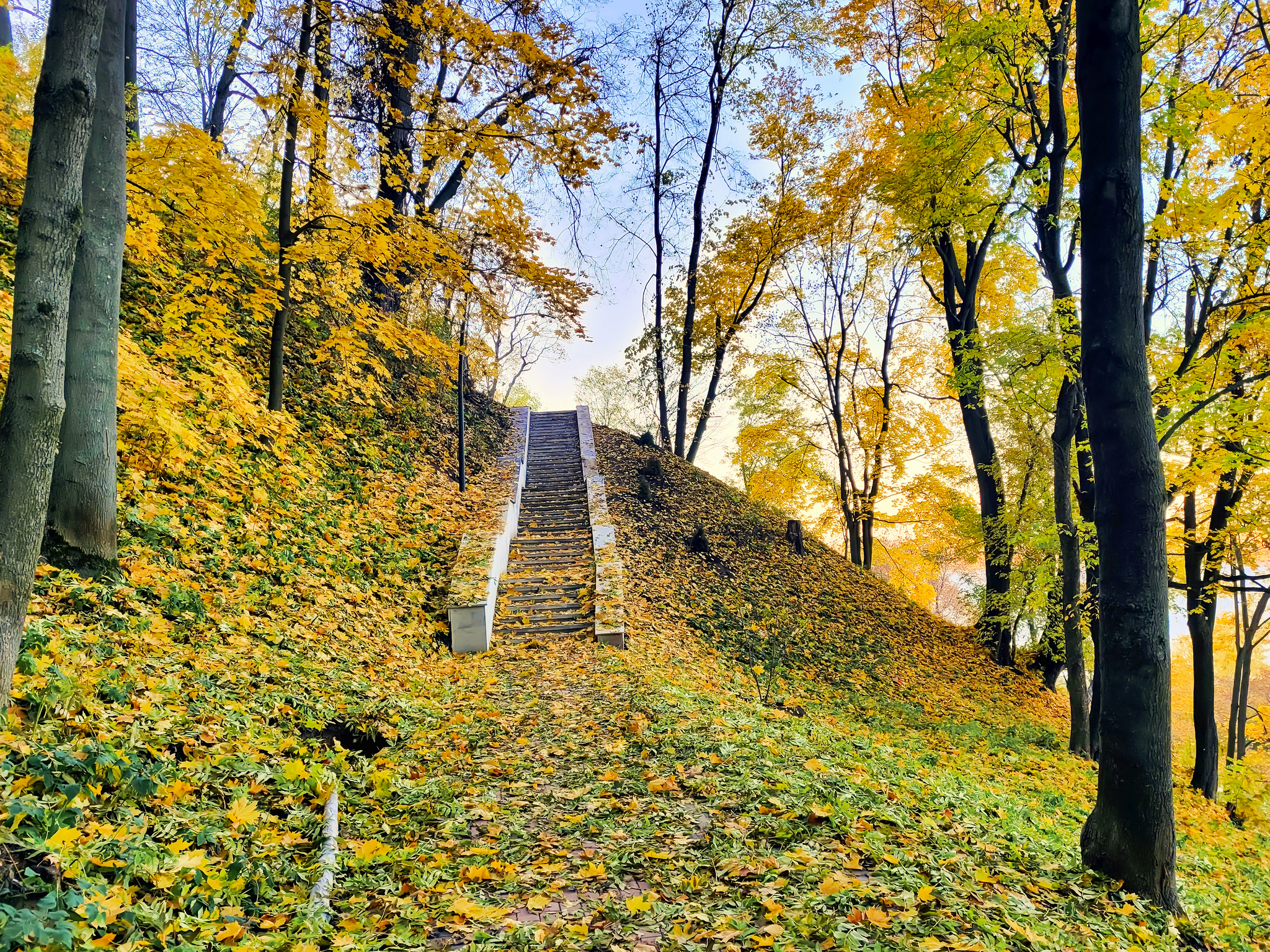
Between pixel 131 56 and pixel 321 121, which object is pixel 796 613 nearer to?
pixel 321 121

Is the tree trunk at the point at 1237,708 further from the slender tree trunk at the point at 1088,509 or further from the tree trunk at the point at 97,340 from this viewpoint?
the tree trunk at the point at 97,340

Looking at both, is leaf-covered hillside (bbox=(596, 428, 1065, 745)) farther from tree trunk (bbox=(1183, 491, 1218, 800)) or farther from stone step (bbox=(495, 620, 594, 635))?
tree trunk (bbox=(1183, 491, 1218, 800))

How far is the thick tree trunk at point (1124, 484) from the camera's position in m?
3.28

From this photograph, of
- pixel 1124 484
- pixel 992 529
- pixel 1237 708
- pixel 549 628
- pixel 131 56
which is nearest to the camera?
pixel 1124 484

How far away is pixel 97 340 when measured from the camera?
399 centimetres

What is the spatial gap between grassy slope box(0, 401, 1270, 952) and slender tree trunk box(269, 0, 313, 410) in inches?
57.8

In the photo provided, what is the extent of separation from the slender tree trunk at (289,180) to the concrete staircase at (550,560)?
4562 millimetres

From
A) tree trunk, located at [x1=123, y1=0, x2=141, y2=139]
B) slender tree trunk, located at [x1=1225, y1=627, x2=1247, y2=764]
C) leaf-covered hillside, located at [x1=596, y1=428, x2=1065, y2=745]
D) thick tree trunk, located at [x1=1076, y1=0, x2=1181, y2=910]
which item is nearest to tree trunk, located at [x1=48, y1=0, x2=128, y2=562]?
tree trunk, located at [x1=123, y1=0, x2=141, y2=139]

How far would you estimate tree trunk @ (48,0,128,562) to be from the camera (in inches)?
151

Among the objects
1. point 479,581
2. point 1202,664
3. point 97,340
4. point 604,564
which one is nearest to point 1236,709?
point 1202,664

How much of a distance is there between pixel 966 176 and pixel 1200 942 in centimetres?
971

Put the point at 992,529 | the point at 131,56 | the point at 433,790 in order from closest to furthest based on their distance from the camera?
the point at 433,790
the point at 131,56
the point at 992,529

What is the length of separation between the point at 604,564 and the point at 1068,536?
6.29 meters

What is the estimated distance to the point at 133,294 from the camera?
23.0ft
